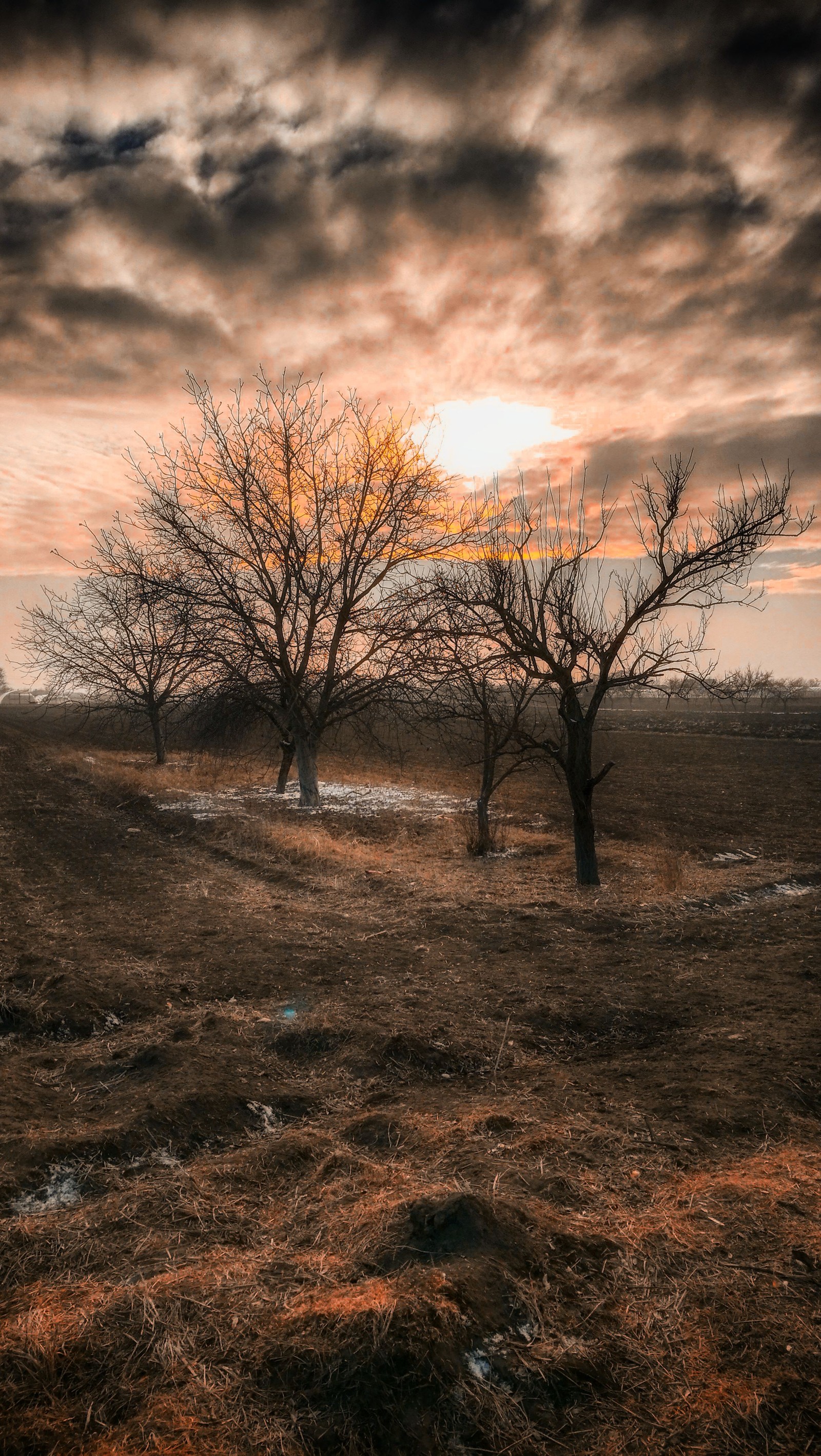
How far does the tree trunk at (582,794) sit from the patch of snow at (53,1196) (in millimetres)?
7482

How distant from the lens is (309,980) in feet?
21.0

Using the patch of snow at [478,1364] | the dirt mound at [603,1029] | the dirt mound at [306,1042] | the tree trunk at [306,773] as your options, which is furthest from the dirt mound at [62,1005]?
the tree trunk at [306,773]

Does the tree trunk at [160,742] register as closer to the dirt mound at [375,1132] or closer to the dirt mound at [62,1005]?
the dirt mound at [62,1005]

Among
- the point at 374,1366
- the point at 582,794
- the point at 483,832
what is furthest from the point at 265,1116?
the point at 483,832

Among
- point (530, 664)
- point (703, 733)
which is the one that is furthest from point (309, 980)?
point (703, 733)

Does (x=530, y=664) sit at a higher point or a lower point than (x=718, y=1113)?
higher

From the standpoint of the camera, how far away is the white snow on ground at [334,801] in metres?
16.0

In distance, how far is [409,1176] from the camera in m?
3.40

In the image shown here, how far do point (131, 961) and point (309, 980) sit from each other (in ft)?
5.79

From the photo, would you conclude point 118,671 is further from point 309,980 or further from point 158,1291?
point 158,1291

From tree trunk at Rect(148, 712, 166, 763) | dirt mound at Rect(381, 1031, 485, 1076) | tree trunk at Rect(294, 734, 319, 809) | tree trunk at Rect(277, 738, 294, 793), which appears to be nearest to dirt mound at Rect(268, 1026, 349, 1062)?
dirt mound at Rect(381, 1031, 485, 1076)

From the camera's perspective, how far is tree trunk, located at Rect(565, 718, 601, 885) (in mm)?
9781

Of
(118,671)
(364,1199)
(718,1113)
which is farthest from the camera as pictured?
(118,671)

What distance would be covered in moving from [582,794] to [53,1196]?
789 cm
